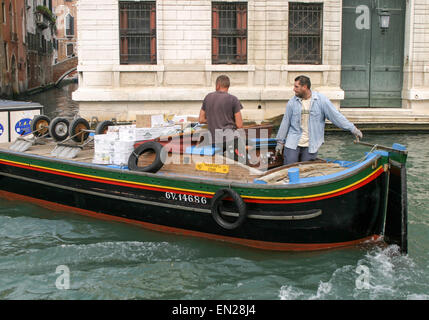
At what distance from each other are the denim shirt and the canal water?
4.84ft

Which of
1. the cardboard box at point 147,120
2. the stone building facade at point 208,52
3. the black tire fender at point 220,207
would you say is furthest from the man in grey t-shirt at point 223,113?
the stone building facade at point 208,52

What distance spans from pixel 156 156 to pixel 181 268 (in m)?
1.51

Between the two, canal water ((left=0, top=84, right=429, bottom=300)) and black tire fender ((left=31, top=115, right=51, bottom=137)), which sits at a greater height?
black tire fender ((left=31, top=115, right=51, bottom=137))

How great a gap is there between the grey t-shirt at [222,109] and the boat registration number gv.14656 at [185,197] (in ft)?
3.10

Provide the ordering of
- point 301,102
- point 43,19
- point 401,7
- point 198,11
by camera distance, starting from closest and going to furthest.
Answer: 1. point 301,102
2. point 198,11
3. point 401,7
4. point 43,19

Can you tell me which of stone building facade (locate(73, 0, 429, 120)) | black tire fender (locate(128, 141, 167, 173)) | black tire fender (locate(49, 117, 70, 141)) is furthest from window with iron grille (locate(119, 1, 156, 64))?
black tire fender (locate(128, 141, 167, 173))

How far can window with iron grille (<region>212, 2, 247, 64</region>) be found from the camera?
Result: 1534cm

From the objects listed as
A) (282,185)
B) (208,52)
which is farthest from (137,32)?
(282,185)

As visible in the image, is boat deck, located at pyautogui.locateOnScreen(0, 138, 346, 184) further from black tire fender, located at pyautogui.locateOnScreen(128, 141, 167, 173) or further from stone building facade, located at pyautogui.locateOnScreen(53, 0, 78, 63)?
stone building facade, located at pyautogui.locateOnScreen(53, 0, 78, 63)

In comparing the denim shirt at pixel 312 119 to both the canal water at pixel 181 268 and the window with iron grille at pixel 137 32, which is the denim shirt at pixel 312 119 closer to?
the canal water at pixel 181 268

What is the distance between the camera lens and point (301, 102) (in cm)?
716

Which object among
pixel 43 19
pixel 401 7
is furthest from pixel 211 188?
pixel 43 19

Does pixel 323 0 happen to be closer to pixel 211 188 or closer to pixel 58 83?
pixel 211 188
